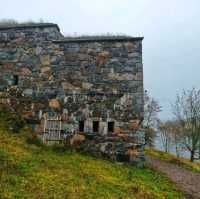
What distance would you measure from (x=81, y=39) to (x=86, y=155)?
5.11 m

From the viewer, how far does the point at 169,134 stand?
106 feet

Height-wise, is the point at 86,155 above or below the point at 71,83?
below

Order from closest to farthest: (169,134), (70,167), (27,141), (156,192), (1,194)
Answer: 1. (1,194)
2. (156,192)
3. (70,167)
4. (27,141)
5. (169,134)

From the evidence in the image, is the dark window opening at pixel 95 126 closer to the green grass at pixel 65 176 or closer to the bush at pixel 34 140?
the green grass at pixel 65 176

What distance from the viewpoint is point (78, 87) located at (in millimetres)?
12164

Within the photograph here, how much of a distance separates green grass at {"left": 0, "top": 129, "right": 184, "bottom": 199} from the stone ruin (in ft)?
3.12

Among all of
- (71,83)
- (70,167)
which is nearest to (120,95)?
(71,83)

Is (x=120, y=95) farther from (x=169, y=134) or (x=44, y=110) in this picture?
(x=169, y=134)

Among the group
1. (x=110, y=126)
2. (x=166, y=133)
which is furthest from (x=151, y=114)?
(x=110, y=126)

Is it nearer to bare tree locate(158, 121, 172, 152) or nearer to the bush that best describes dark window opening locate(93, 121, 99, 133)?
the bush

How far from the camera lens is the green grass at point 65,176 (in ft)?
22.0

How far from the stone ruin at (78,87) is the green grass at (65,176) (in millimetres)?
951

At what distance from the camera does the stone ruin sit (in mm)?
11609

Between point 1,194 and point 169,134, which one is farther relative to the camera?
point 169,134
